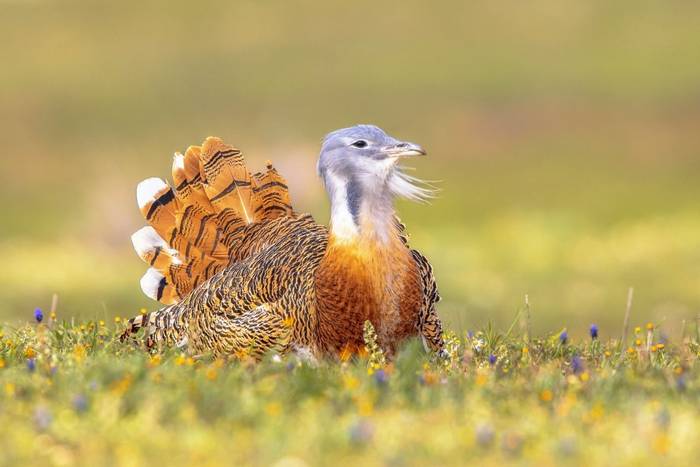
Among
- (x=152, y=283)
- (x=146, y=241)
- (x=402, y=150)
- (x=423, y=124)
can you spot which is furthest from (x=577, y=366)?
(x=423, y=124)

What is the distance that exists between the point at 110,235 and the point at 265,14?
44.5 ft

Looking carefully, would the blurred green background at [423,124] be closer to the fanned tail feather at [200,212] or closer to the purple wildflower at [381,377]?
the fanned tail feather at [200,212]

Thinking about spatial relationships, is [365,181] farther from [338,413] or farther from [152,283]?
[152,283]

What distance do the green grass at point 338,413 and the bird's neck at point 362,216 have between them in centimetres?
66

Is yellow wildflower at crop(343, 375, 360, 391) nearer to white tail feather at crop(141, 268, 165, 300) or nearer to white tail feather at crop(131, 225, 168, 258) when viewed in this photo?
white tail feather at crop(141, 268, 165, 300)

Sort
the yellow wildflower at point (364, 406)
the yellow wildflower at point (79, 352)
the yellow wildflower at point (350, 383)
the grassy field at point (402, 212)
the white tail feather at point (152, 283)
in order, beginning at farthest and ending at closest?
the white tail feather at point (152, 283), the yellow wildflower at point (79, 352), the yellow wildflower at point (350, 383), the yellow wildflower at point (364, 406), the grassy field at point (402, 212)

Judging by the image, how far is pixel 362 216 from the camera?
6363 mm

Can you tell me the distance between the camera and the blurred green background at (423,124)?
18297mm

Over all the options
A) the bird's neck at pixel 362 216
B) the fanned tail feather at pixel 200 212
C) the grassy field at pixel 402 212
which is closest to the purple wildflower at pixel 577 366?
the grassy field at pixel 402 212

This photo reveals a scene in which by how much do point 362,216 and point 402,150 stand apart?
0.38 m

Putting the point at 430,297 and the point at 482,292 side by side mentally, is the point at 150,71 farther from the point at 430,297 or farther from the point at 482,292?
the point at 430,297

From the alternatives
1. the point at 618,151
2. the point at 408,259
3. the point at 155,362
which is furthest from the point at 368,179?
the point at 618,151

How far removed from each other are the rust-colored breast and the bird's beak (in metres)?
0.46

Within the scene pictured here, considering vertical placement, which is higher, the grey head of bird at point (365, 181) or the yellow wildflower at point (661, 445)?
the grey head of bird at point (365, 181)
